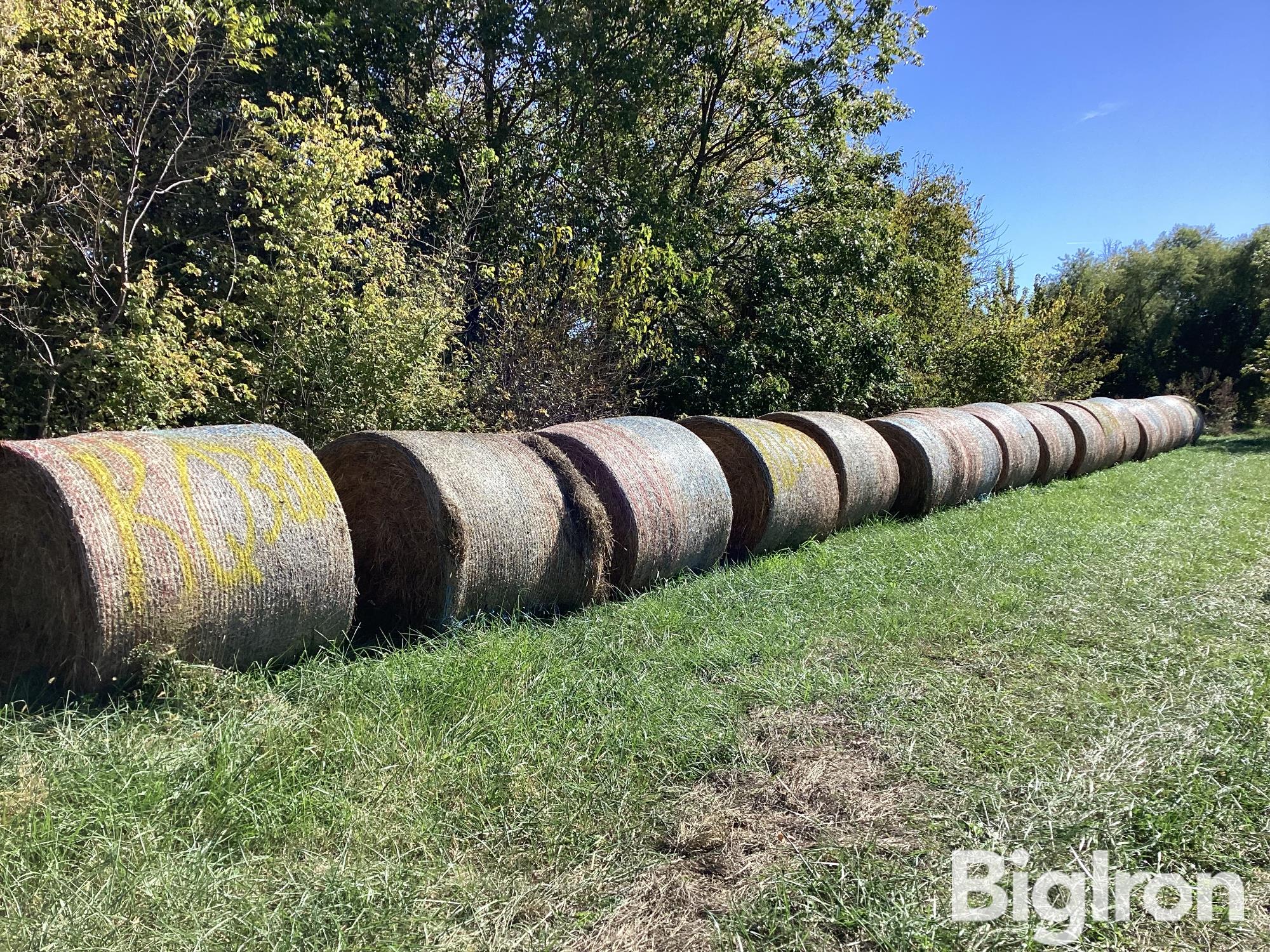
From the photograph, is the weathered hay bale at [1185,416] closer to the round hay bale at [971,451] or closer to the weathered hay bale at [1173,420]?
the weathered hay bale at [1173,420]

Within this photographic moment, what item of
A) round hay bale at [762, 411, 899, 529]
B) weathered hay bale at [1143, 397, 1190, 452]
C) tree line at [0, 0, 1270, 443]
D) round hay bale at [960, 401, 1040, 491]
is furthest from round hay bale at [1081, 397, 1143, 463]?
round hay bale at [762, 411, 899, 529]

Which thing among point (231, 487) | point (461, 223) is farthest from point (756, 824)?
→ point (461, 223)

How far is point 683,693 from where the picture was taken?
155 inches

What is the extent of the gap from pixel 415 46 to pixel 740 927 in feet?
40.4

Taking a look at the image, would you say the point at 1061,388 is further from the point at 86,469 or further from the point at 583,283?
the point at 86,469

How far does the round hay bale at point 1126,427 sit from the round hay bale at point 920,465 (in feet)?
31.5

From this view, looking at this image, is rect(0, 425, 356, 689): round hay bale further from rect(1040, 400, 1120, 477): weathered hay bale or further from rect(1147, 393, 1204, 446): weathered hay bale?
rect(1147, 393, 1204, 446): weathered hay bale

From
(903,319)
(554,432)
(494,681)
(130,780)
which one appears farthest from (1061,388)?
(130,780)

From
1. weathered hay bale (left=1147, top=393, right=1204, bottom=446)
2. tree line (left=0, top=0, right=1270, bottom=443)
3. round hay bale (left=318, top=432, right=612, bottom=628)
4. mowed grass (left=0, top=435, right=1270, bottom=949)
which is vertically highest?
tree line (left=0, top=0, right=1270, bottom=443)

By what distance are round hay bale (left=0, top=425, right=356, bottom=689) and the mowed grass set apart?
0.23m

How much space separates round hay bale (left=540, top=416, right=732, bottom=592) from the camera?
5.58 metres

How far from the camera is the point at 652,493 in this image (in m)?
5.77

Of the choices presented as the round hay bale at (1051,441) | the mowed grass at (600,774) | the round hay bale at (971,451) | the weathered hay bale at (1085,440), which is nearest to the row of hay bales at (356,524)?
the mowed grass at (600,774)
